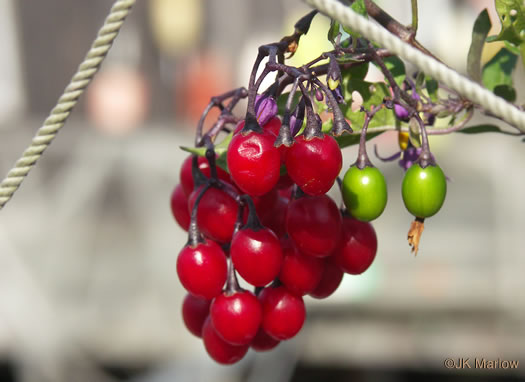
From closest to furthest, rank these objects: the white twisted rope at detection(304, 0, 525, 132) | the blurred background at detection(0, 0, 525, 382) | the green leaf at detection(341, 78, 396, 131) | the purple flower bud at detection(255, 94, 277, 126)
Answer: the white twisted rope at detection(304, 0, 525, 132) < the purple flower bud at detection(255, 94, 277, 126) < the green leaf at detection(341, 78, 396, 131) < the blurred background at detection(0, 0, 525, 382)

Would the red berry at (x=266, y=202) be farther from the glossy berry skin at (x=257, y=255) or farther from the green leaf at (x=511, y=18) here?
the green leaf at (x=511, y=18)

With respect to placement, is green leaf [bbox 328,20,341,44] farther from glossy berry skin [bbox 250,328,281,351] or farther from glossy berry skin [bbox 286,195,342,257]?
glossy berry skin [bbox 250,328,281,351]

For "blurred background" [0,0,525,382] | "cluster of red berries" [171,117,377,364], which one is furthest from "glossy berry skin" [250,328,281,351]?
"blurred background" [0,0,525,382]

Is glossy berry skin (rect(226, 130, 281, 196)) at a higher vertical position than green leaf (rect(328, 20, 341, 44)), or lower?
lower

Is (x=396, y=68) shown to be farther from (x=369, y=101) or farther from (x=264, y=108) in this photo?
(x=264, y=108)

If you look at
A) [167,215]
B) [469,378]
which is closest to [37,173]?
[167,215]
